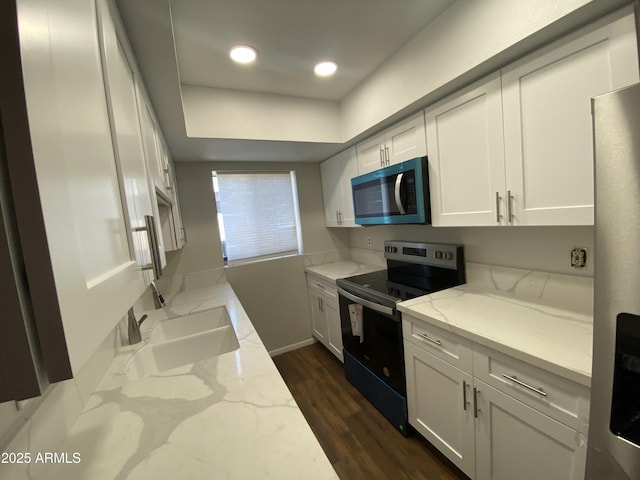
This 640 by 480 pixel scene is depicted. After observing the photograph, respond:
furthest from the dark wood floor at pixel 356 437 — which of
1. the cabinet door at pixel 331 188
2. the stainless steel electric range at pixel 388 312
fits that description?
the cabinet door at pixel 331 188

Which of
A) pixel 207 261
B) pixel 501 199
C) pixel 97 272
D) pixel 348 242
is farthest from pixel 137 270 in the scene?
pixel 348 242

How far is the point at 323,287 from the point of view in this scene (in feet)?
8.65

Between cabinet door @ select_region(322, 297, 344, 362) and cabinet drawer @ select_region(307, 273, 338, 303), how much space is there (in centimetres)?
6

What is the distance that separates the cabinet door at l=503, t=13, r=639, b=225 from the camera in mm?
920

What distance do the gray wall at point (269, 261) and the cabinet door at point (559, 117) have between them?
2072mm

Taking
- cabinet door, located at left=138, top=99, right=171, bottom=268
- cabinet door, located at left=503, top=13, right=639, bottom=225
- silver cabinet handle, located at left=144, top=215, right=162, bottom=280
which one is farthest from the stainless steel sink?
cabinet door, located at left=503, top=13, right=639, bottom=225

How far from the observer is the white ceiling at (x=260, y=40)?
105 centimetres

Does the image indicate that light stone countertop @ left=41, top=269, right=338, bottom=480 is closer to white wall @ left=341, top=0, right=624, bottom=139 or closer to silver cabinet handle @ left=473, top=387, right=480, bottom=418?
silver cabinet handle @ left=473, top=387, right=480, bottom=418

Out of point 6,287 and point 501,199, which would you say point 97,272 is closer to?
point 6,287

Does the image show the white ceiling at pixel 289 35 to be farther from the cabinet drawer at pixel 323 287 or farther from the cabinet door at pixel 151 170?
the cabinet drawer at pixel 323 287

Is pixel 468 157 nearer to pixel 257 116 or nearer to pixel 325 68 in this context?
pixel 325 68

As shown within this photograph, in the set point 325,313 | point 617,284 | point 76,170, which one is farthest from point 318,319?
point 76,170

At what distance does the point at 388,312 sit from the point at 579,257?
0.97 m


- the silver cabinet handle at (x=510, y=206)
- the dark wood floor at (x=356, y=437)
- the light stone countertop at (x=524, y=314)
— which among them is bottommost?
the dark wood floor at (x=356, y=437)
